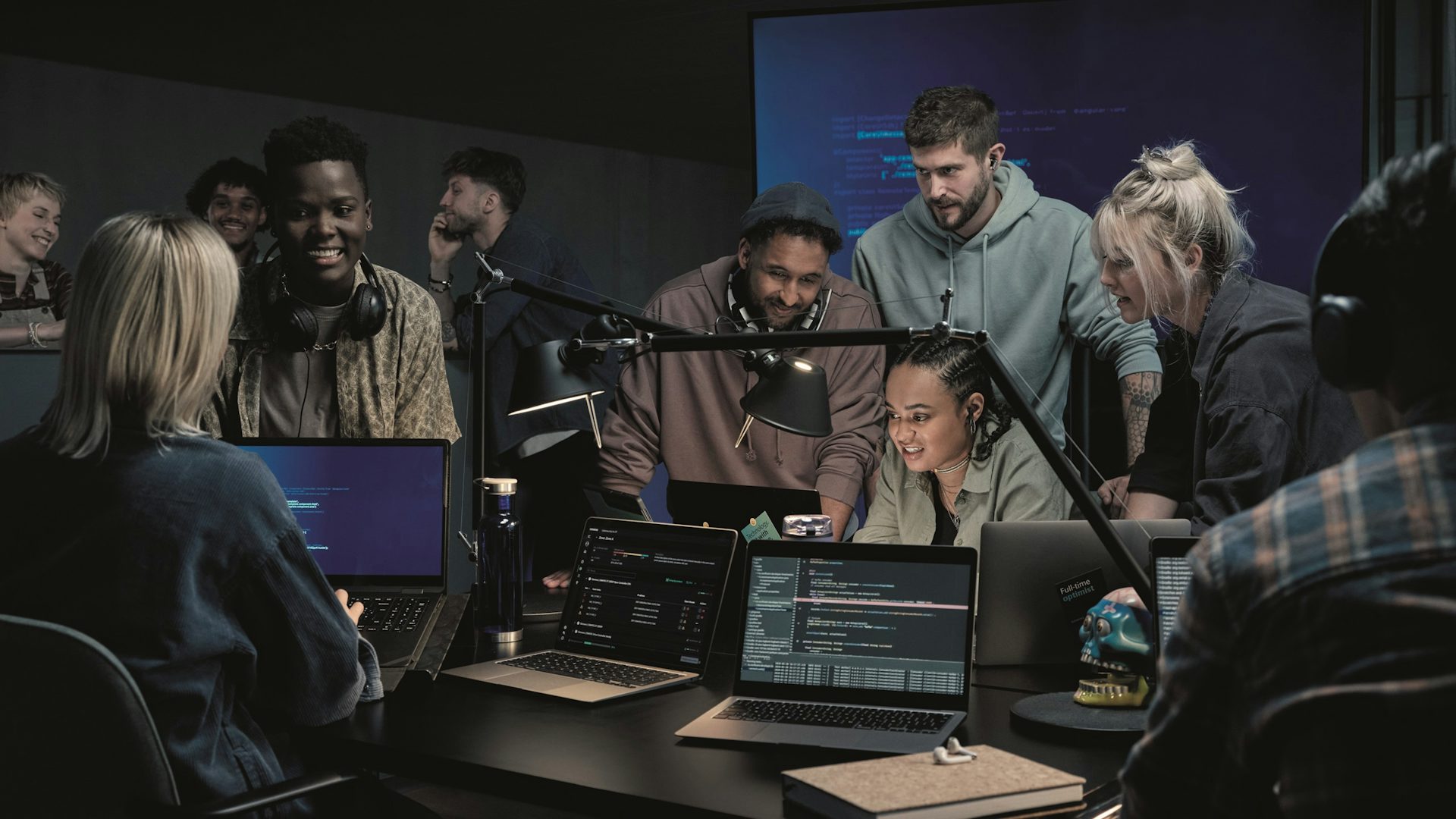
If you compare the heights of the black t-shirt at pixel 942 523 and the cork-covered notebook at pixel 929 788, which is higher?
the black t-shirt at pixel 942 523

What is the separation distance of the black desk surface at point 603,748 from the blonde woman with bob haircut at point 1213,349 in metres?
0.58

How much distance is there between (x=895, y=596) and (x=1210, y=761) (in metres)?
0.93

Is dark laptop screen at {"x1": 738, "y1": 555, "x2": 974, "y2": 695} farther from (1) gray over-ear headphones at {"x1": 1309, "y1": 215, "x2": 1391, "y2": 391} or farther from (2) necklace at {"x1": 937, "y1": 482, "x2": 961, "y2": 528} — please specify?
(2) necklace at {"x1": 937, "y1": 482, "x2": 961, "y2": 528}

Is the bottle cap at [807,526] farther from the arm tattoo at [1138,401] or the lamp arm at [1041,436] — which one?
the arm tattoo at [1138,401]

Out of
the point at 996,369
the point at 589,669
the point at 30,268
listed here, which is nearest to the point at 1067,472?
the point at 996,369

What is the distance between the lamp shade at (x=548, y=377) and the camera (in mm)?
2094

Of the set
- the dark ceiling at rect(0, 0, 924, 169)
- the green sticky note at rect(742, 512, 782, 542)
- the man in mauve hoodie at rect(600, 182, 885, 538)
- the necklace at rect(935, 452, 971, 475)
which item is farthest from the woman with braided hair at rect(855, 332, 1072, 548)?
the dark ceiling at rect(0, 0, 924, 169)

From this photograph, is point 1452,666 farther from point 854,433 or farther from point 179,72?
point 179,72

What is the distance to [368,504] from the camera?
7.44ft

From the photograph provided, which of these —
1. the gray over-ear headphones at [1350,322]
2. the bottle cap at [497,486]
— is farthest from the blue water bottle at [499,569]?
the gray over-ear headphones at [1350,322]

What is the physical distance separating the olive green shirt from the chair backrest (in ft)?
6.05

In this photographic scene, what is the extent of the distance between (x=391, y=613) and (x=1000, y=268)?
6.33ft

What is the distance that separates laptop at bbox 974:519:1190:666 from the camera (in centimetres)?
193

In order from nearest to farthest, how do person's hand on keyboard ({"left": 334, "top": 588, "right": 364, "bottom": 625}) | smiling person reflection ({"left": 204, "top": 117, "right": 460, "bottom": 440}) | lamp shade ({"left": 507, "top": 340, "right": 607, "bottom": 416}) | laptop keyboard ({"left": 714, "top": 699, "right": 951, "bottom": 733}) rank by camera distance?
laptop keyboard ({"left": 714, "top": 699, "right": 951, "bottom": 733}) < person's hand on keyboard ({"left": 334, "top": 588, "right": 364, "bottom": 625}) < lamp shade ({"left": 507, "top": 340, "right": 607, "bottom": 416}) < smiling person reflection ({"left": 204, "top": 117, "right": 460, "bottom": 440})
